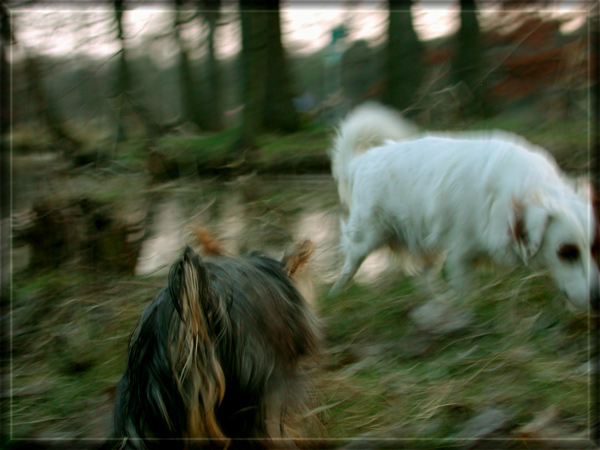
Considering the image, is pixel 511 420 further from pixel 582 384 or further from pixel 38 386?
pixel 38 386

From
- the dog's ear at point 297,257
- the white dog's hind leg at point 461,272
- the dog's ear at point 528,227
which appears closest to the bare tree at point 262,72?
the white dog's hind leg at point 461,272

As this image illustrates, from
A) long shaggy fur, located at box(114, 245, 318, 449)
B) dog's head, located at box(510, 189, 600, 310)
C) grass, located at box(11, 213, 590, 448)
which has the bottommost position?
grass, located at box(11, 213, 590, 448)

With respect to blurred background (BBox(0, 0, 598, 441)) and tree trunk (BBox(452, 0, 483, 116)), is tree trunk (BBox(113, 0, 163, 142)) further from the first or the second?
tree trunk (BBox(452, 0, 483, 116))

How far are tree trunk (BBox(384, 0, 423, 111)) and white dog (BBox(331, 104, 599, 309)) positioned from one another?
244 cm

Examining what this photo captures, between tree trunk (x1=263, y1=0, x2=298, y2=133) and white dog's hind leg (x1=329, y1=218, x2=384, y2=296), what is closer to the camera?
white dog's hind leg (x1=329, y1=218, x2=384, y2=296)

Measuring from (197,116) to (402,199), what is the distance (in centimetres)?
578

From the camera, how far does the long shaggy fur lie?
2086 millimetres

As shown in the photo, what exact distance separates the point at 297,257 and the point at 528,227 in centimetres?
187

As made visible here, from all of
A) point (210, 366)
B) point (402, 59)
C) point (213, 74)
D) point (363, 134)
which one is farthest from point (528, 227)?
point (213, 74)

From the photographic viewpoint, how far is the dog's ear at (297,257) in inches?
108

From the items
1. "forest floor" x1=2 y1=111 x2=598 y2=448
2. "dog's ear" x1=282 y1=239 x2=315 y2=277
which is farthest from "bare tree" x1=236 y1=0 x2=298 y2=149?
"dog's ear" x1=282 y1=239 x2=315 y2=277

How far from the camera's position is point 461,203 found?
4.28 meters

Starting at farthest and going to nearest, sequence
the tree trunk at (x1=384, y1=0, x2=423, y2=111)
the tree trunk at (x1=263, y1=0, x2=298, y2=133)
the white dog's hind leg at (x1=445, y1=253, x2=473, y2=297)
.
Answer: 1. the tree trunk at (x1=263, y1=0, x2=298, y2=133)
2. the tree trunk at (x1=384, y1=0, x2=423, y2=111)
3. the white dog's hind leg at (x1=445, y1=253, x2=473, y2=297)

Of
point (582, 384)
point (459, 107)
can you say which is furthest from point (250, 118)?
point (582, 384)
